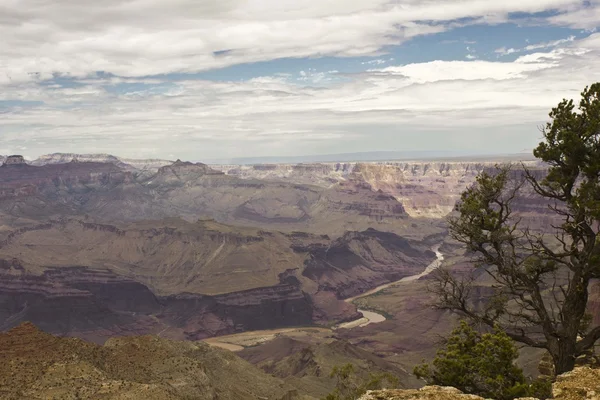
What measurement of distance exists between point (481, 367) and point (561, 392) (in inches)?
283

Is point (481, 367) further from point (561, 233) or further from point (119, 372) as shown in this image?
point (119, 372)

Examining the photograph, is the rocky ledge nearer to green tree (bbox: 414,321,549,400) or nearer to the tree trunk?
green tree (bbox: 414,321,549,400)

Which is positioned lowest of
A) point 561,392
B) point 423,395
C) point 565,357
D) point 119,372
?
point 119,372

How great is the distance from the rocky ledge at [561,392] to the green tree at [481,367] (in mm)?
4707

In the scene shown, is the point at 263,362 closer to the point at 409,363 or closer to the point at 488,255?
the point at 409,363

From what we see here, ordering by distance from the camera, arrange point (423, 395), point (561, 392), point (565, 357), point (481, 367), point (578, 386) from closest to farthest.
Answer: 1. point (561, 392)
2. point (578, 386)
3. point (423, 395)
4. point (565, 357)
5. point (481, 367)

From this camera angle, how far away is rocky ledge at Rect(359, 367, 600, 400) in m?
20.9

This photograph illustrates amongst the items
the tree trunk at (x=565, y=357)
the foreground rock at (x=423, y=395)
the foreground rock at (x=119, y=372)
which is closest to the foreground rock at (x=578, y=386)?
the foreground rock at (x=423, y=395)

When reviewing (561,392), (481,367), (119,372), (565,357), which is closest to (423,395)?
(561,392)

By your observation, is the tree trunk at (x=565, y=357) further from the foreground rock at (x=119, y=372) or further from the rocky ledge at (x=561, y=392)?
the foreground rock at (x=119, y=372)

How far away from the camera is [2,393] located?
47562 mm

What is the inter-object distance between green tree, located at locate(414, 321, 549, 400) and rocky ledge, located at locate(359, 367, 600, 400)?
4707 millimetres

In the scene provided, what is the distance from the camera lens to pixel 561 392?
69.7ft

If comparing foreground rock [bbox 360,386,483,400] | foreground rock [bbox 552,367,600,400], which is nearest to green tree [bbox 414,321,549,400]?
foreground rock [bbox 552,367,600,400]
